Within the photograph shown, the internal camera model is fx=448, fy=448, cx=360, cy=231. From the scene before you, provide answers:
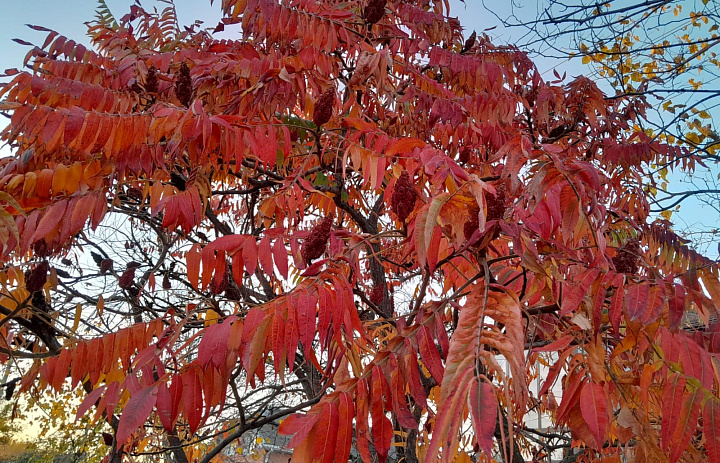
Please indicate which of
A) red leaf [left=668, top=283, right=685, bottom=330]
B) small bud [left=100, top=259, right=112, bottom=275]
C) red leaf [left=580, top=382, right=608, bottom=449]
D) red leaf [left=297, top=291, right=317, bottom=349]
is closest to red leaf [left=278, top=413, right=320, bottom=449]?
red leaf [left=297, top=291, right=317, bottom=349]

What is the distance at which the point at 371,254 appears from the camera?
83.4 inches

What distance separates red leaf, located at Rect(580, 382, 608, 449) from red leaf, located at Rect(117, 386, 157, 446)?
3.54 feet

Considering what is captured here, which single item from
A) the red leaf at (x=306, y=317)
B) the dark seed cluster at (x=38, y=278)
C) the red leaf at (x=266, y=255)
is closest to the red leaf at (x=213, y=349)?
the red leaf at (x=306, y=317)

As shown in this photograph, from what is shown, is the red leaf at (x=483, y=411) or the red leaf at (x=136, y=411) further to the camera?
the red leaf at (x=136, y=411)

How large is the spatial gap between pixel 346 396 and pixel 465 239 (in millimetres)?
588

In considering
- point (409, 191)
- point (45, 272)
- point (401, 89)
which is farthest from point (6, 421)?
point (409, 191)

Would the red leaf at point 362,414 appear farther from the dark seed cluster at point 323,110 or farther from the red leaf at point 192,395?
the dark seed cluster at point 323,110

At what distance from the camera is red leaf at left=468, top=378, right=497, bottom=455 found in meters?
0.71

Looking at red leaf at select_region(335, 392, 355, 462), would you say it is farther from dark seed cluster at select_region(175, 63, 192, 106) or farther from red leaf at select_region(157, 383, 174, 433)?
dark seed cluster at select_region(175, 63, 192, 106)

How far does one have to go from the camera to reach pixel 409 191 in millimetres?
1586

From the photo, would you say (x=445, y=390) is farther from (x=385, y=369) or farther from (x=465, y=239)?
(x=465, y=239)

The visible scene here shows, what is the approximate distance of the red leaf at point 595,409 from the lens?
1020 millimetres

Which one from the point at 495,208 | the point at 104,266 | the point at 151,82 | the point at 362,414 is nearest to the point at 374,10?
the point at 151,82

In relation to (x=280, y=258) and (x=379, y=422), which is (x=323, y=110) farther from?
(x=379, y=422)
